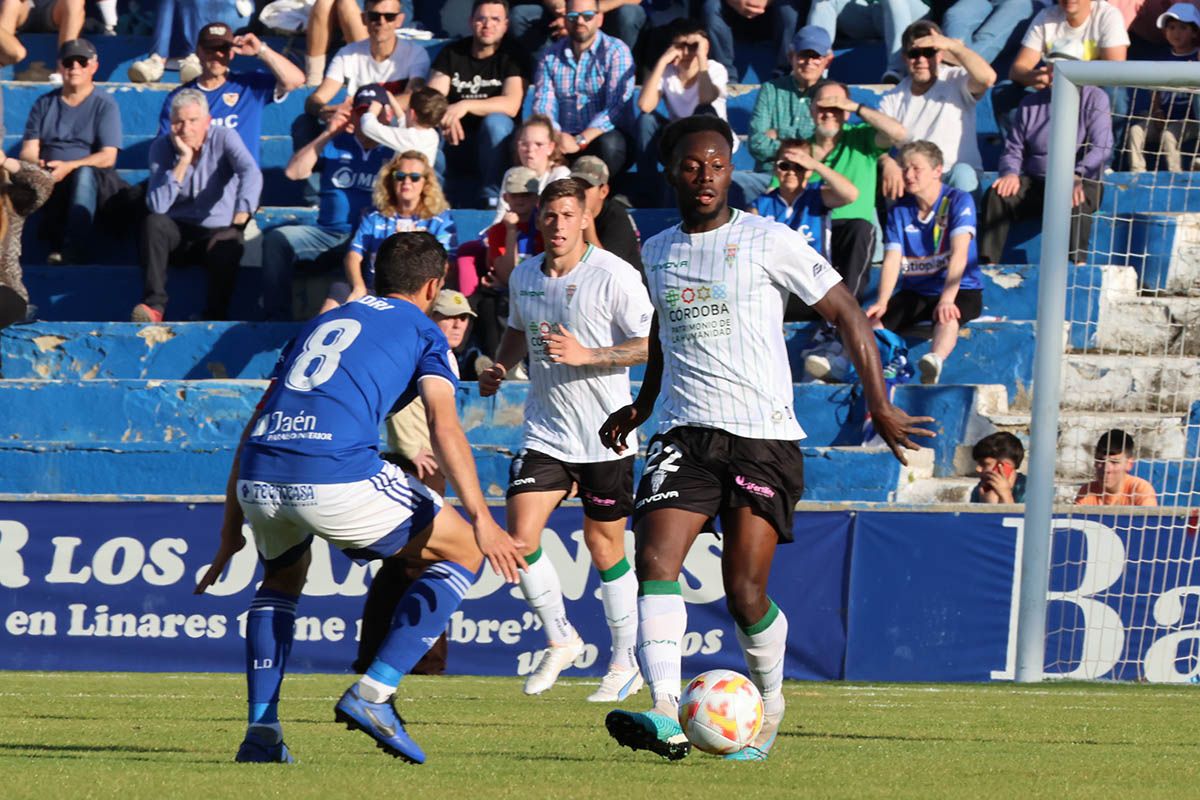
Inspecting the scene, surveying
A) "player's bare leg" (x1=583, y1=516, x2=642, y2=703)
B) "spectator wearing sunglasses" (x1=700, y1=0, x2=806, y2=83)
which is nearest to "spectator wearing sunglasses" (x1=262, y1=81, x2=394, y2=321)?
"spectator wearing sunglasses" (x1=700, y1=0, x2=806, y2=83)

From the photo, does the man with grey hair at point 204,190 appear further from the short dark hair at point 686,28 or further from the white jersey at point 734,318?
the white jersey at point 734,318

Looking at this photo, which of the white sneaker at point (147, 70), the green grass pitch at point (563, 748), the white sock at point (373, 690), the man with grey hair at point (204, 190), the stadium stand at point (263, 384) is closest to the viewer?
the green grass pitch at point (563, 748)

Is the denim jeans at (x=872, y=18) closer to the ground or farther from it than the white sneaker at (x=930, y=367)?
farther from it

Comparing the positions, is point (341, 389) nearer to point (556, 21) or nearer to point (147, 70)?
point (556, 21)

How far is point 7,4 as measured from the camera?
17141mm

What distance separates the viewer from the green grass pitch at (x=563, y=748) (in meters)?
5.63

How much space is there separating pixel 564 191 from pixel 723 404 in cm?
317

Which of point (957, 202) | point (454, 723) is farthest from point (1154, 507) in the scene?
point (454, 723)

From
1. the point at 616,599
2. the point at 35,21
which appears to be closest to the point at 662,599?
the point at 616,599

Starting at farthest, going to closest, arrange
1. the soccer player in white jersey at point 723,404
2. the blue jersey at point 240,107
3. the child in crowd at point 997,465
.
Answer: the blue jersey at point 240,107, the child in crowd at point 997,465, the soccer player in white jersey at point 723,404

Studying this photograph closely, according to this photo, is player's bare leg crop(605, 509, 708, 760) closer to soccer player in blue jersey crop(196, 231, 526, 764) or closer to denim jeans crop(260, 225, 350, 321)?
soccer player in blue jersey crop(196, 231, 526, 764)

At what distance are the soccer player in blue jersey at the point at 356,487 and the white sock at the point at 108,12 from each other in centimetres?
1324

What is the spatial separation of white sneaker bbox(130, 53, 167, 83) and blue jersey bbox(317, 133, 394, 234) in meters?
2.67

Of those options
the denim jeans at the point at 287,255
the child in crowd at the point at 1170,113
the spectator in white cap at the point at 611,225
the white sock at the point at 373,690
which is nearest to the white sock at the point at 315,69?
the denim jeans at the point at 287,255
